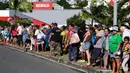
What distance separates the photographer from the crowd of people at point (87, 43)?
13883 millimetres

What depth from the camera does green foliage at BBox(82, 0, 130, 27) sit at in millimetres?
25281

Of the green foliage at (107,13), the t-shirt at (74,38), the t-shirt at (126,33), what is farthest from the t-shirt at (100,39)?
the green foliage at (107,13)

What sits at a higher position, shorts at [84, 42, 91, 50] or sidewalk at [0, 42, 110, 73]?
shorts at [84, 42, 91, 50]

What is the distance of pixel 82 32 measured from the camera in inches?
773

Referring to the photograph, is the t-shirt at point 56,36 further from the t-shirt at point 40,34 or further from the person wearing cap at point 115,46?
the person wearing cap at point 115,46

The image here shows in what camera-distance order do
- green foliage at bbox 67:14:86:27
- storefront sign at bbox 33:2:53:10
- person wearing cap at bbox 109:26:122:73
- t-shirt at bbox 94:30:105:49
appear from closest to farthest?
1. person wearing cap at bbox 109:26:122:73
2. t-shirt at bbox 94:30:105:49
3. green foliage at bbox 67:14:86:27
4. storefront sign at bbox 33:2:53:10

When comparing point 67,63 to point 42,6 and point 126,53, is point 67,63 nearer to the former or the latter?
point 126,53

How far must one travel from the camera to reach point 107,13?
2595 centimetres

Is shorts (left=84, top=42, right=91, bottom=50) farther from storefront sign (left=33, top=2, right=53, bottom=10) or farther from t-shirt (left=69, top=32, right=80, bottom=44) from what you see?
storefront sign (left=33, top=2, right=53, bottom=10)

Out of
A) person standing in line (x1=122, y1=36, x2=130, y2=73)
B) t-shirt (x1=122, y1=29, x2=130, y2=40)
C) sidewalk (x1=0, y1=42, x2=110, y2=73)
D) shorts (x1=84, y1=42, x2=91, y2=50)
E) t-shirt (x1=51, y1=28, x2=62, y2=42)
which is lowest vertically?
sidewalk (x1=0, y1=42, x2=110, y2=73)

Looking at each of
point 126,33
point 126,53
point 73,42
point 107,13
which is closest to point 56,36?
point 73,42

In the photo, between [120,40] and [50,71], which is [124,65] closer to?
[120,40]

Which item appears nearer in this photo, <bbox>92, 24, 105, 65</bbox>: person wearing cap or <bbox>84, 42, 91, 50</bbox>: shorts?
<bbox>92, 24, 105, 65</bbox>: person wearing cap

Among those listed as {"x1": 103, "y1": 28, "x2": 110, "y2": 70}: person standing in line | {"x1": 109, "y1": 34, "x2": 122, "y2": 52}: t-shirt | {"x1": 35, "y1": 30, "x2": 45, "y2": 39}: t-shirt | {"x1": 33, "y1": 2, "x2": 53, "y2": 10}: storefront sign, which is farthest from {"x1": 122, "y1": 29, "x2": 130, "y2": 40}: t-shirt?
{"x1": 33, "y1": 2, "x2": 53, "y2": 10}: storefront sign
